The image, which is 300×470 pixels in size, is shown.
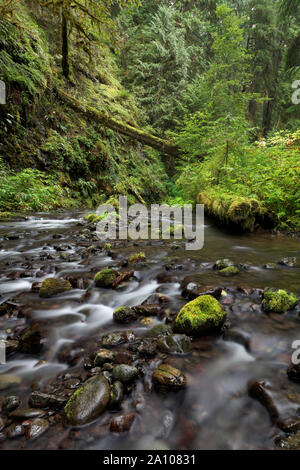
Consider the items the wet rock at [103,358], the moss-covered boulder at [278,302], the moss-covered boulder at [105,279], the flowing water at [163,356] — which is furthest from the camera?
the moss-covered boulder at [105,279]

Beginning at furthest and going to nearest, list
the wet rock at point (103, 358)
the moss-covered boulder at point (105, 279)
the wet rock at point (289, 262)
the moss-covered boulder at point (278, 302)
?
the wet rock at point (289, 262)
the moss-covered boulder at point (105, 279)
the moss-covered boulder at point (278, 302)
the wet rock at point (103, 358)

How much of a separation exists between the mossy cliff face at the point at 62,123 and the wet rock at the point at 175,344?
8.30m

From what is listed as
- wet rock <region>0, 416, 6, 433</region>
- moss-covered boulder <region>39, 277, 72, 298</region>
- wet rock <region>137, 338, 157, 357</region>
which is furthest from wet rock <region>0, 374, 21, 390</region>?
moss-covered boulder <region>39, 277, 72, 298</region>

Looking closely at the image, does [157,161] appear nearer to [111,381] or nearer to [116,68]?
[116,68]

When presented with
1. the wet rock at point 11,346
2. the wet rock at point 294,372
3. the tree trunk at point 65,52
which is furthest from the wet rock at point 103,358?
the tree trunk at point 65,52

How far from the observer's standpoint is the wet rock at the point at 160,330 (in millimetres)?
2004

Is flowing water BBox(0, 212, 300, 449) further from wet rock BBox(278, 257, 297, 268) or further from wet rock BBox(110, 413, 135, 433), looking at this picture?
wet rock BBox(278, 257, 297, 268)

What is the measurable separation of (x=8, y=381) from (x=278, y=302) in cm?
230

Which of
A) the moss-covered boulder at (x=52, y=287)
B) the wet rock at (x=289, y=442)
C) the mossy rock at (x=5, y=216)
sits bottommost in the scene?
the wet rock at (x=289, y=442)

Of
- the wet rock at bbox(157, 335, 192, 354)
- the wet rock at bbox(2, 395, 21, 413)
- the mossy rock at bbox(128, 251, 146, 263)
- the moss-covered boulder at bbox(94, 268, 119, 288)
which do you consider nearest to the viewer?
the wet rock at bbox(2, 395, 21, 413)

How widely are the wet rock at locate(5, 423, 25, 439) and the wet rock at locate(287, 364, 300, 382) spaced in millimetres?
1596

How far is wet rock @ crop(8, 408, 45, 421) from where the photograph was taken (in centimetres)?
129

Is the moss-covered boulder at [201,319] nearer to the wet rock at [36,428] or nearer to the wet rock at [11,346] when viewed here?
the wet rock at [36,428]

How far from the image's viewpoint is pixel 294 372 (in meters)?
1.52
